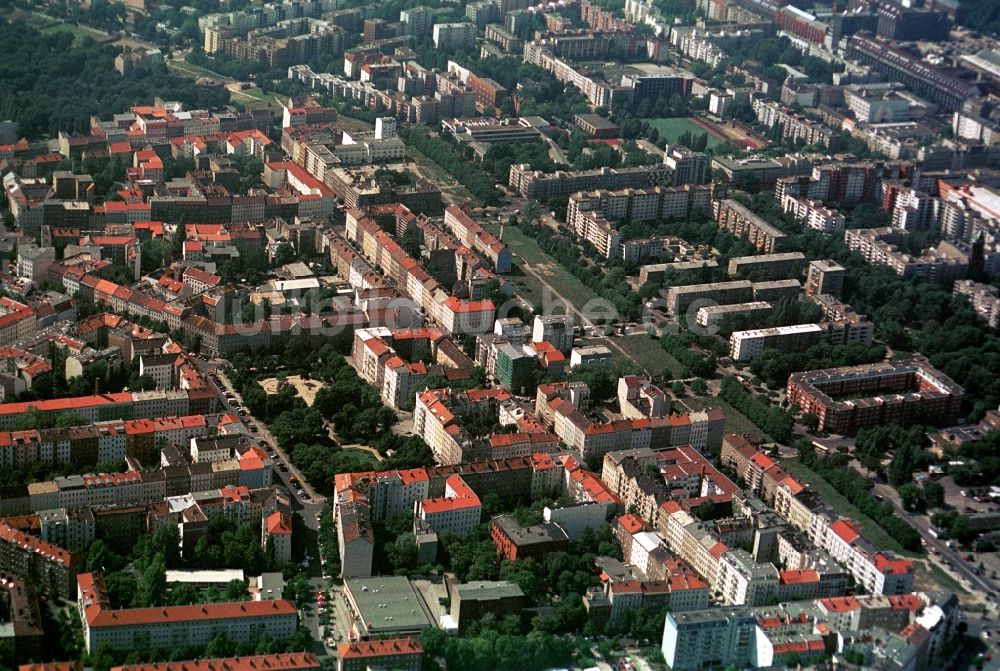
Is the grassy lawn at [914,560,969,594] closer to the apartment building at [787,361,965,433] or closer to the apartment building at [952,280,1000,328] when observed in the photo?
the apartment building at [787,361,965,433]

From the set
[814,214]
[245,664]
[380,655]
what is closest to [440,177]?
[814,214]

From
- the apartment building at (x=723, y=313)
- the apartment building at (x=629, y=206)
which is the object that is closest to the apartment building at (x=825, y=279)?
the apartment building at (x=723, y=313)

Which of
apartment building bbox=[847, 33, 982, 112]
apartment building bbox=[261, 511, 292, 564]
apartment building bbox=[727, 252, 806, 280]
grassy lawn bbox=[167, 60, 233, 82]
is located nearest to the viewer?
apartment building bbox=[261, 511, 292, 564]

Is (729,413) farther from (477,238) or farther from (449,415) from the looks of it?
(477,238)

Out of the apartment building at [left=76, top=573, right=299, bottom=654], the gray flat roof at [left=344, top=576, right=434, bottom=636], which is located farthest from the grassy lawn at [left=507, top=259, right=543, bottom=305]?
the apartment building at [left=76, top=573, right=299, bottom=654]

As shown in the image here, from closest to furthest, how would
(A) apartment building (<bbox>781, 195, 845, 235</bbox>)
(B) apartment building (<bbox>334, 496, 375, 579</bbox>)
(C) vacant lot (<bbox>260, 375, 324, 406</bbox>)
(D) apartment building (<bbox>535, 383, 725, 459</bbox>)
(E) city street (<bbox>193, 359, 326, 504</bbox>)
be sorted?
(B) apartment building (<bbox>334, 496, 375, 579</bbox>)
(E) city street (<bbox>193, 359, 326, 504</bbox>)
(D) apartment building (<bbox>535, 383, 725, 459</bbox>)
(C) vacant lot (<bbox>260, 375, 324, 406</bbox>)
(A) apartment building (<bbox>781, 195, 845, 235</bbox>)

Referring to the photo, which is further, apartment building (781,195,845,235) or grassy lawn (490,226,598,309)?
apartment building (781,195,845,235)
